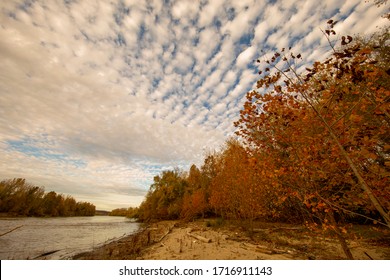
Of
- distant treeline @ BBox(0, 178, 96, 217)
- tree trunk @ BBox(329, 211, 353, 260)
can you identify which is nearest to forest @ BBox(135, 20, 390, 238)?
Result: tree trunk @ BBox(329, 211, 353, 260)

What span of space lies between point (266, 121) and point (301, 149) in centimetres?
162

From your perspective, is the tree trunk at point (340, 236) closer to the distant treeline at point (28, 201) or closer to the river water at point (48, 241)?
the river water at point (48, 241)

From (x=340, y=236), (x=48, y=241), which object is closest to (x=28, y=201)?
(x=48, y=241)

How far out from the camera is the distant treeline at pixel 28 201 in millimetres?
51847

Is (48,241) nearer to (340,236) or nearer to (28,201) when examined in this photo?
(340,236)

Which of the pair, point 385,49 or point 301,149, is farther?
point 385,49

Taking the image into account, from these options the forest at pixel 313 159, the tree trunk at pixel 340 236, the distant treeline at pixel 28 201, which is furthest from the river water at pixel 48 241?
the distant treeline at pixel 28 201

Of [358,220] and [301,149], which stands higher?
[301,149]

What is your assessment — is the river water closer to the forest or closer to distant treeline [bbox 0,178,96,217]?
the forest

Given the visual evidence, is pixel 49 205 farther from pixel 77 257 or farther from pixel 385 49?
pixel 385 49

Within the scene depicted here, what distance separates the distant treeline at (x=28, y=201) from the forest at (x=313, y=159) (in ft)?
125

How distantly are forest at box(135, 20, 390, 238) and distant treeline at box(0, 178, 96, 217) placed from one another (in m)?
38.0

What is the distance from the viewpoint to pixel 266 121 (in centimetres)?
501

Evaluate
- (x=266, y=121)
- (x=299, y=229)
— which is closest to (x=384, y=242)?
(x=299, y=229)
